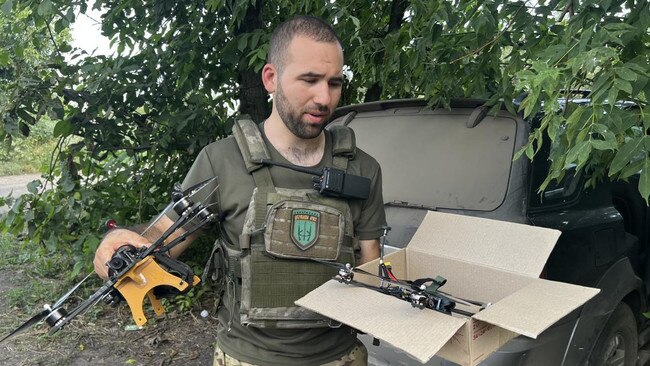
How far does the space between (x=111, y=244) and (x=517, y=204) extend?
69.0 inches

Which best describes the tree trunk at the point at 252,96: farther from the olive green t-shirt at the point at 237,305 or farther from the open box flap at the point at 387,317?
the open box flap at the point at 387,317

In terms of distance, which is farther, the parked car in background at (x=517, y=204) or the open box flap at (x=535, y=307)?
the parked car in background at (x=517, y=204)

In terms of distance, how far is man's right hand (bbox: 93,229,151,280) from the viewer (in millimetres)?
1411

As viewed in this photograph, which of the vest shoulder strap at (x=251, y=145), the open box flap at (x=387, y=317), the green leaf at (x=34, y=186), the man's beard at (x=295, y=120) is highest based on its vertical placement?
the man's beard at (x=295, y=120)

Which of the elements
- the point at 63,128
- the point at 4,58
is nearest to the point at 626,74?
the point at 63,128

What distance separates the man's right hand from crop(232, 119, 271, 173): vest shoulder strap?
37 centimetres

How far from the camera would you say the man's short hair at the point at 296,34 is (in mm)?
1592

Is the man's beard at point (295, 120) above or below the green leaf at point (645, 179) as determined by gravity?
above

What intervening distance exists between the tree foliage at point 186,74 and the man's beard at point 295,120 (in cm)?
91

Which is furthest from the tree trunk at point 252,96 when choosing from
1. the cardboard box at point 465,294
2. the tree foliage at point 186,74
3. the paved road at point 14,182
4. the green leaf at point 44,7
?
the paved road at point 14,182

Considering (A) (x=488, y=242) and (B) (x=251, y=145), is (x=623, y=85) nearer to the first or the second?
(A) (x=488, y=242)

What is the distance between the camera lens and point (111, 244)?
1.43 meters

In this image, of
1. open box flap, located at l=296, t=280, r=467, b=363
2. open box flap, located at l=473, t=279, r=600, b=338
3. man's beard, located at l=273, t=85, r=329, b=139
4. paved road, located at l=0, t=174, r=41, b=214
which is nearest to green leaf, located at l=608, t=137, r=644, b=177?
open box flap, located at l=473, t=279, r=600, b=338

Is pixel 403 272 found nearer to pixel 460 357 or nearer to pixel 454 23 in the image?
pixel 460 357
